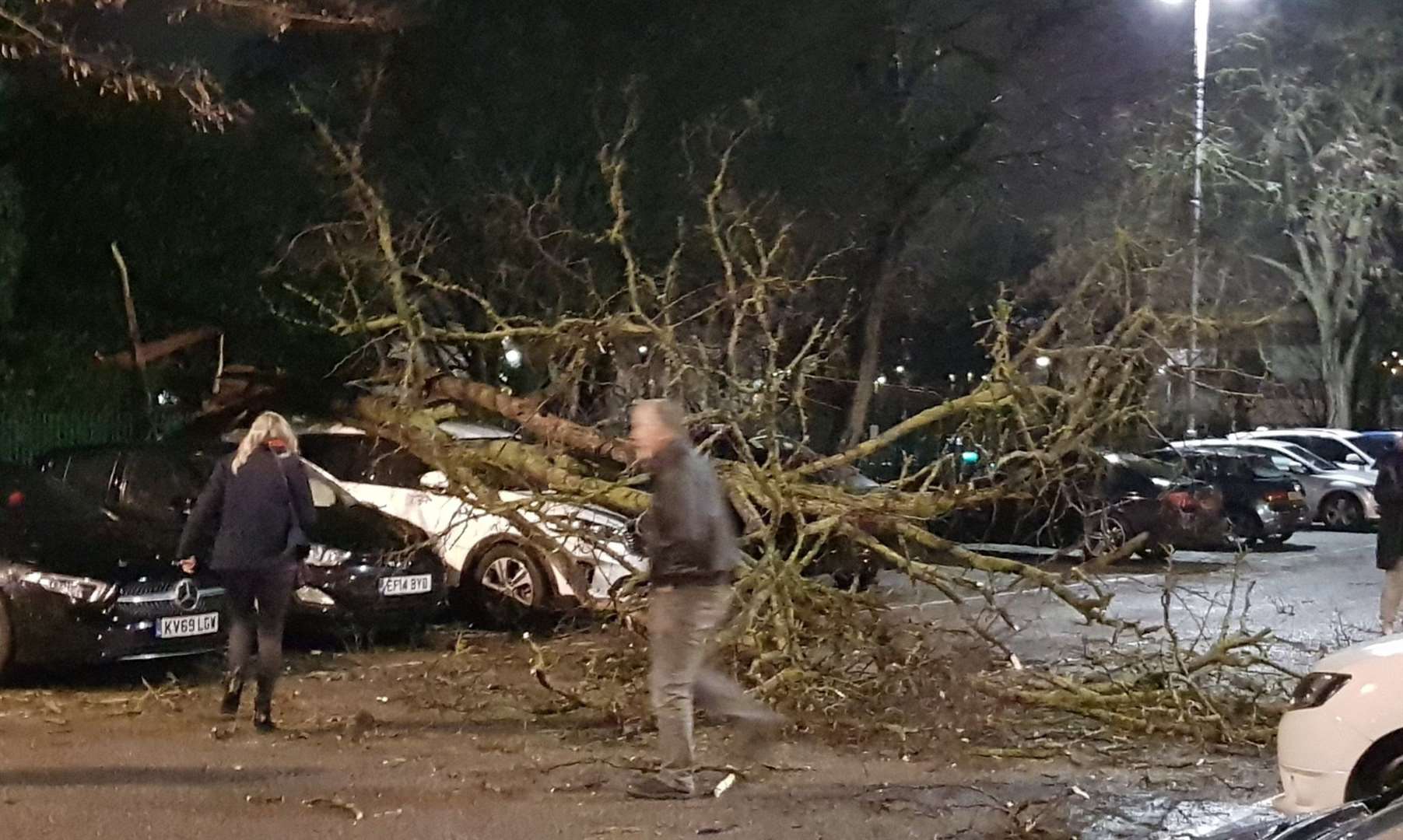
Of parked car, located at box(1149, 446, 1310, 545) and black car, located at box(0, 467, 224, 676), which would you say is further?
parked car, located at box(1149, 446, 1310, 545)

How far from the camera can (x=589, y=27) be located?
16609mm

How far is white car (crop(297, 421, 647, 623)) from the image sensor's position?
1052cm

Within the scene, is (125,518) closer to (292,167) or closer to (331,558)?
(331,558)

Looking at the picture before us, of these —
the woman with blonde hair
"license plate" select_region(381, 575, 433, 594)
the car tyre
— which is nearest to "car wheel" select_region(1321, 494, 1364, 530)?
"license plate" select_region(381, 575, 433, 594)

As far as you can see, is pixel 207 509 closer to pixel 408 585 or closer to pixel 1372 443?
pixel 408 585

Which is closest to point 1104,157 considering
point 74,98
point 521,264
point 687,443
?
point 521,264

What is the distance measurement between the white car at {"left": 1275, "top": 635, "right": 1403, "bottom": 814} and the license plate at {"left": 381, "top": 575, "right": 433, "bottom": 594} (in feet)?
21.1

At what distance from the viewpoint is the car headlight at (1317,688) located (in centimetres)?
630

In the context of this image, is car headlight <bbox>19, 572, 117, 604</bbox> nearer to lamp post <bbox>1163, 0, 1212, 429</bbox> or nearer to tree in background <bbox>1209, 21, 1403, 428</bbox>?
lamp post <bbox>1163, 0, 1212, 429</bbox>

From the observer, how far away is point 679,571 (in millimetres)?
6863

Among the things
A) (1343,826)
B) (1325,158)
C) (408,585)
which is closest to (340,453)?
(408,585)

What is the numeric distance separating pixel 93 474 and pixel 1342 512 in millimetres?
17883

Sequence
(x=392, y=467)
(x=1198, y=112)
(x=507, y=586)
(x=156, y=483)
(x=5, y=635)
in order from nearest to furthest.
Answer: (x=5, y=635), (x=156, y=483), (x=507, y=586), (x=392, y=467), (x=1198, y=112)

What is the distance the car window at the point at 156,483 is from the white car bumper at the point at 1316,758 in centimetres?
817
